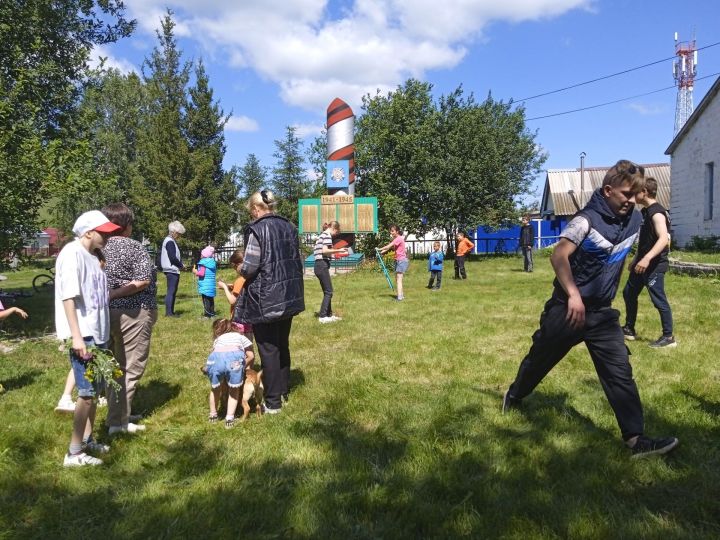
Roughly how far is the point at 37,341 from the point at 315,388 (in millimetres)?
5698

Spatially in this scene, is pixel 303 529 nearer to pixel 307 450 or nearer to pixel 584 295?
pixel 307 450

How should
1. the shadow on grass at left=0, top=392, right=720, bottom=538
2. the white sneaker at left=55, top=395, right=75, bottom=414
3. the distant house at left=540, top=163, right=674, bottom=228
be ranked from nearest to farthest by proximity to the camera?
the shadow on grass at left=0, top=392, right=720, bottom=538, the white sneaker at left=55, top=395, right=75, bottom=414, the distant house at left=540, top=163, right=674, bottom=228

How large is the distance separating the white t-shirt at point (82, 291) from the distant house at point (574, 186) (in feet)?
127

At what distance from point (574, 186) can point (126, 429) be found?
43752 millimetres

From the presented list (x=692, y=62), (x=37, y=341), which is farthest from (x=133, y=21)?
(x=692, y=62)

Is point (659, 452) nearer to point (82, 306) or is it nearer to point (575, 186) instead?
→ point (82, 306)

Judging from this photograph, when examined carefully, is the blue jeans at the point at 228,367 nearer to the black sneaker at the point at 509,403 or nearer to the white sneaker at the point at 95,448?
the white sneaker at the point at 95,448

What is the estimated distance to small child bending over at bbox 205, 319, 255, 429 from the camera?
4656 millimetres

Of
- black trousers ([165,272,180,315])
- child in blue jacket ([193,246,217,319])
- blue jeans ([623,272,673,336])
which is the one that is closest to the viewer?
blue jeans ([623,272,673,336])

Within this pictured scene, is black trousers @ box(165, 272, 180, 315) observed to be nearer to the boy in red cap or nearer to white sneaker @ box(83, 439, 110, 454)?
white sneaker @ box(83, 439, 110, 454)

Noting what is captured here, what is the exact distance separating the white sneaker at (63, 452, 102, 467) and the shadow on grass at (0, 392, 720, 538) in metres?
0.10

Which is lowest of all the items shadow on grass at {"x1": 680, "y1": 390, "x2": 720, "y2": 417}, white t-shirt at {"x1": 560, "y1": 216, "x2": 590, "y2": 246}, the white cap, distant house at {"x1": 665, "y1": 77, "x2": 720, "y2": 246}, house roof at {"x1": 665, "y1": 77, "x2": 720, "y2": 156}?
shadow on grass at {"x1": 680, "y1": 390, "x2": 720, "y2": 417}

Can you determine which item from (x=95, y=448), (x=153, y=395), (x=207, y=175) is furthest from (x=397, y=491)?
(x=207, y=175)

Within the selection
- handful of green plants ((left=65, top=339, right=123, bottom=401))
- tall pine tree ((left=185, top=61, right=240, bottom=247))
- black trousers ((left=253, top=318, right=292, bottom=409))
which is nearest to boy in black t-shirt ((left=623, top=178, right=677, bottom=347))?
black trousers ((left=253, top=318, right=292, bottom=409))
